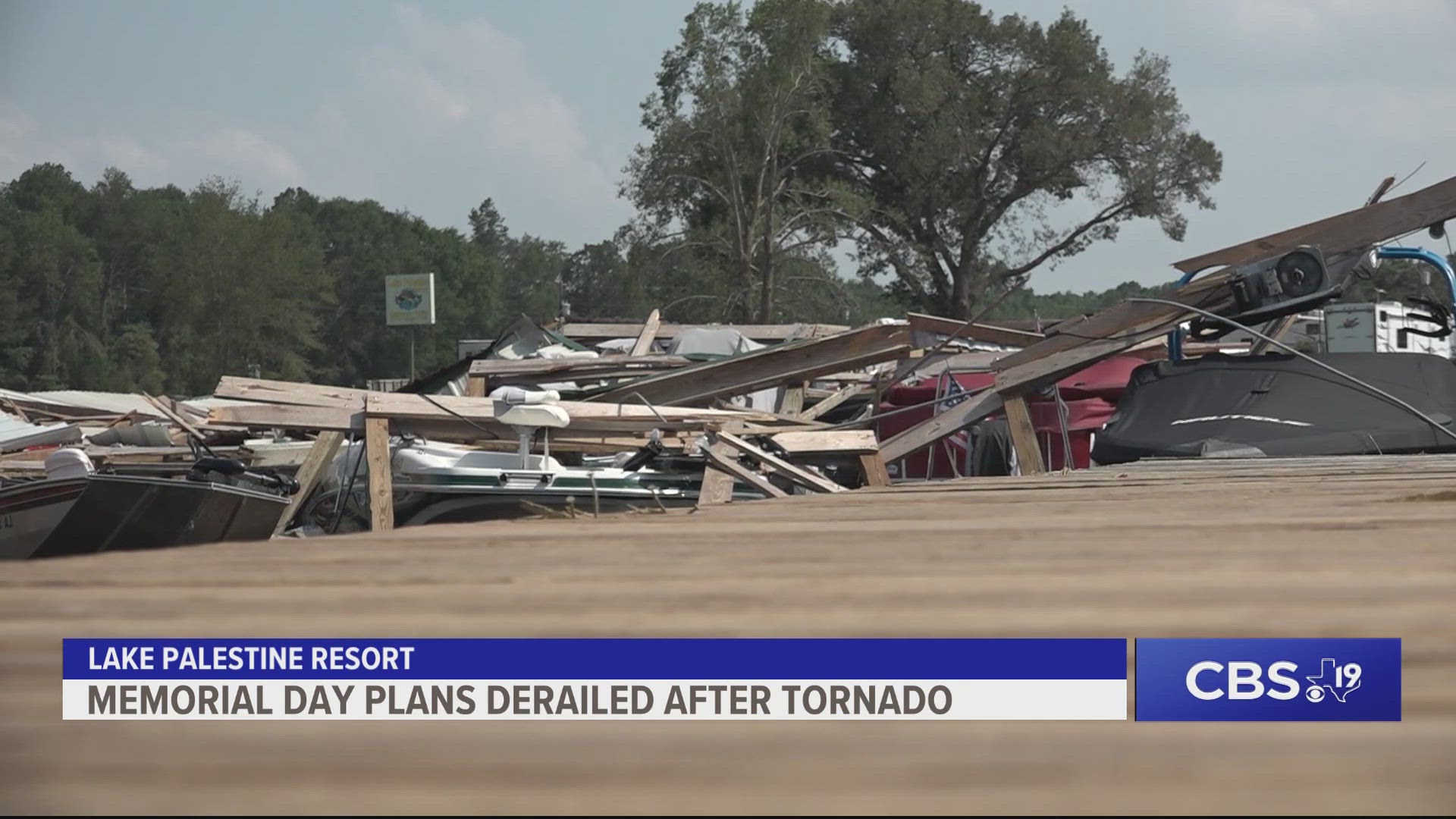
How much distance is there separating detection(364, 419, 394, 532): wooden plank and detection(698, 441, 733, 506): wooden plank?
2.68m

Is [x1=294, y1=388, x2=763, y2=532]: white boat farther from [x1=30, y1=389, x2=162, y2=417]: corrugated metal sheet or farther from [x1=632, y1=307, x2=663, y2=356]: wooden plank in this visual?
[x1=30, y1=389, x2=162, y2=417]: corrugated metal sheet

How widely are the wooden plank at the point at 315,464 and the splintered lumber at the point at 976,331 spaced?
4745 millimetres

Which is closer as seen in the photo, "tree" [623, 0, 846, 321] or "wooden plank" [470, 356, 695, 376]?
"wooden plank" [470, 356, 695, 376]

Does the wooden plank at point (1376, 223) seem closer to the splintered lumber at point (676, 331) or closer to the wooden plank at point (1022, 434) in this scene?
the wooden plank at point (1022, 434)

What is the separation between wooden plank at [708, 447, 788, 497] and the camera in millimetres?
7648

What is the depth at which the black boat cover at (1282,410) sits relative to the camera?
294 inches

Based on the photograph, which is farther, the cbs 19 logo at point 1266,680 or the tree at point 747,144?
the tree at point 747,144

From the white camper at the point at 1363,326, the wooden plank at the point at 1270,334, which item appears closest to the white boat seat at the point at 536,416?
the wooden plank at the point at 1270,334

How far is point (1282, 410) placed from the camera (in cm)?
775

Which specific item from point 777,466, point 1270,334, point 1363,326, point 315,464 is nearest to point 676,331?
point 315,464

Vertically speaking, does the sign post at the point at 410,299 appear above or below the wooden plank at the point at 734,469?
above

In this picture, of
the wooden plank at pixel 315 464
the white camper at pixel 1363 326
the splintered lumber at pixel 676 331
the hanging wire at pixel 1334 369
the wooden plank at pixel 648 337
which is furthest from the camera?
the white camper at pixel 1363 326

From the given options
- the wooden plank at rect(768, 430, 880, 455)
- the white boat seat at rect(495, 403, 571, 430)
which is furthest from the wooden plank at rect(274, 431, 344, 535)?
the wooden plank at rect(768, 430, 880, 455)

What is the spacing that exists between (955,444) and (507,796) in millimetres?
10032
